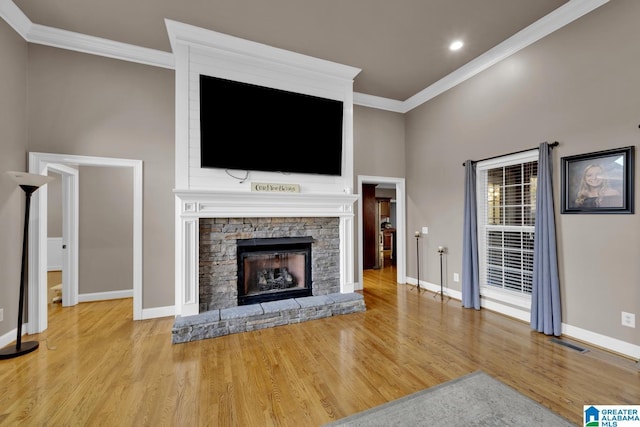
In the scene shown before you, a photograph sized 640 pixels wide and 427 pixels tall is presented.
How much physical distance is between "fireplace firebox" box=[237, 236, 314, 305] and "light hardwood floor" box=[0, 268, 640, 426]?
0.61 m

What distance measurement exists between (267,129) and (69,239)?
3503 mm

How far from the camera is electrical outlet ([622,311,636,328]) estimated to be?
2.45 metres

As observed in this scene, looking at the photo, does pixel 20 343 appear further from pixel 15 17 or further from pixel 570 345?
pixel 570 345

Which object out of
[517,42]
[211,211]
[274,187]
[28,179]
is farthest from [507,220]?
[28,179]

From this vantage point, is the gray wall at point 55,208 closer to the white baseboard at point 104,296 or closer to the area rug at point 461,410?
the white baseboard at point 104,296

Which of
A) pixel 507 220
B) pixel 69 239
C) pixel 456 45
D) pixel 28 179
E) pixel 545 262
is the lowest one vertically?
pixel 545 262

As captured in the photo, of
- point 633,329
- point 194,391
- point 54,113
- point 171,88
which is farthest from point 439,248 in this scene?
point 54,113

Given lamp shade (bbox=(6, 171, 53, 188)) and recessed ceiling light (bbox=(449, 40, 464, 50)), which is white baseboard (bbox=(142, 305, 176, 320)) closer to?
lamp shade (bbox=(6, 171, 53, 188))

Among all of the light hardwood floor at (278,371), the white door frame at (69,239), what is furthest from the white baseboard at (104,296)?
the light hardwood floor at (278,371)

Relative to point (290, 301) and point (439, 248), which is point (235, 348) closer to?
point (290, 301)

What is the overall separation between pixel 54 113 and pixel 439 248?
223 inches

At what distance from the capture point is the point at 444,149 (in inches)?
175

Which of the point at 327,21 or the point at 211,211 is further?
the point at 211,211

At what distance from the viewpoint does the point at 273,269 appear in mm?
3871
